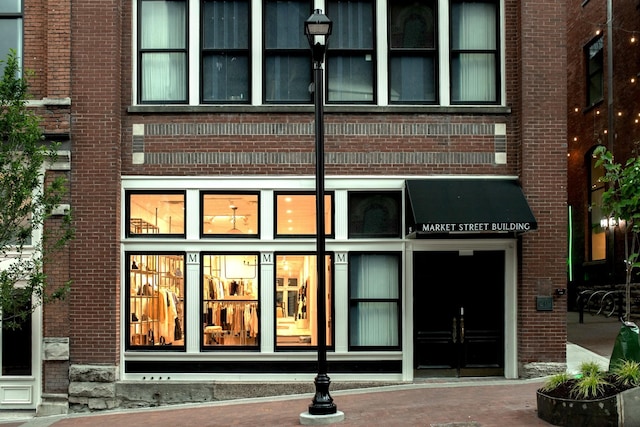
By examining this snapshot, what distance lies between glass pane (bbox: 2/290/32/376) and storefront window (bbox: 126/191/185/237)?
2.41 metres

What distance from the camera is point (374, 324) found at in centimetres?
1472

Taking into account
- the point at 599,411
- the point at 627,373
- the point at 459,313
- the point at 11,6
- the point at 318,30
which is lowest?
the point at 599,411

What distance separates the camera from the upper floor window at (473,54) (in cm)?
1501

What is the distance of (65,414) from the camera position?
556 inches

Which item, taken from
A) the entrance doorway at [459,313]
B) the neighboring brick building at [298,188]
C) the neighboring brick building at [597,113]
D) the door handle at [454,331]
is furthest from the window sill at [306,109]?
the neighboring brick building at [597,113]

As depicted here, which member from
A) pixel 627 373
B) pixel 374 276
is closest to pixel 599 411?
pixel 627 373

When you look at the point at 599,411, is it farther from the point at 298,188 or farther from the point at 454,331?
the point at 298,188

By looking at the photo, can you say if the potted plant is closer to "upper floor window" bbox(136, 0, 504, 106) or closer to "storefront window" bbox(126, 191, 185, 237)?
"upper floor window" bbox(136, 0, 504, 106)

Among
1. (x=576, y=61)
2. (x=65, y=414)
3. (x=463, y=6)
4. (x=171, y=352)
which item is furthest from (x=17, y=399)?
(x=576, y=61)

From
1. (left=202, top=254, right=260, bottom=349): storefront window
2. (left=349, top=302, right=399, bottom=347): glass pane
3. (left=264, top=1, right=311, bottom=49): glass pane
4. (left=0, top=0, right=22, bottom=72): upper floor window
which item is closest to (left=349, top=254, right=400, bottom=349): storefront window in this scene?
(left=349, top=302, right=399, bottom=347): glass pane

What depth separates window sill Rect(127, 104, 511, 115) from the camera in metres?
14.7

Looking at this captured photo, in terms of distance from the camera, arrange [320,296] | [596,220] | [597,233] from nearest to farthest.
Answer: [320,296] < [597,233] < [596,220]

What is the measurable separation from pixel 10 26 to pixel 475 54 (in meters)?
8.69

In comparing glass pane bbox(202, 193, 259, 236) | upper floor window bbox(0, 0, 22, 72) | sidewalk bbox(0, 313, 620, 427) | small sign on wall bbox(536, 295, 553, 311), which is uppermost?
upper floor window bbox(0, 0, 22, 72)
